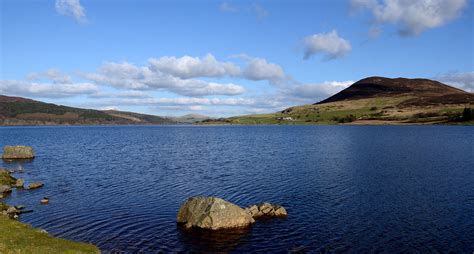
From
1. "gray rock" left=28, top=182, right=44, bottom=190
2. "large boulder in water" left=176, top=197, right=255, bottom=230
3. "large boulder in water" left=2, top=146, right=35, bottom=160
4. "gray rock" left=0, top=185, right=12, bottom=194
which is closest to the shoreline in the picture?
"large boulder in water" left=176, top=197, right=255, bottom=230

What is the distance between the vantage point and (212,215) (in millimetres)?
35375

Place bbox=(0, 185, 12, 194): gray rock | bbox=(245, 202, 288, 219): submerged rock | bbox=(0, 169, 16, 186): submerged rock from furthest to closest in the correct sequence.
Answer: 1. bbox=(0, 169, 16, 186): submerged rock
2. bbox=(0, 185, 12, 194): gray rock
3. bbox=(245, 202, 288, 219): submerged rock

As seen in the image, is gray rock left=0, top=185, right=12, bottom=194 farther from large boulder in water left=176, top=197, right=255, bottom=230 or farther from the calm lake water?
large boulder in water left=176, top=197, right=255, bottom=230

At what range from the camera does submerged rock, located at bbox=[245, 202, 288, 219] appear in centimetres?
3907

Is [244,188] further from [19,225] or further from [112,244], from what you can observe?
[19,225]

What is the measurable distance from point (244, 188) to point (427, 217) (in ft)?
81.2

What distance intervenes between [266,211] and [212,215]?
6969mm

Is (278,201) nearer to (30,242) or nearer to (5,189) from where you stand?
(30,242)

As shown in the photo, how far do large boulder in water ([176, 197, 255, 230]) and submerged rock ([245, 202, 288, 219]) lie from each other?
2.02 metres

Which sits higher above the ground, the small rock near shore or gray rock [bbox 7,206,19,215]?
gray rock [bbox 7,206,19,215]

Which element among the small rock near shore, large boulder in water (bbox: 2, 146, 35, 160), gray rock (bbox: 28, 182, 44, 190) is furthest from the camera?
large boulder in water (bbox: 2, 146, 35, 160)

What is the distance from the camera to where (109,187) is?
55562 millimetres

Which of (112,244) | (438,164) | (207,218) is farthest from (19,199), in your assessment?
(438,164)

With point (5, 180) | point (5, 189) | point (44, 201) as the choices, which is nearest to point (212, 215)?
point (44, 201)
